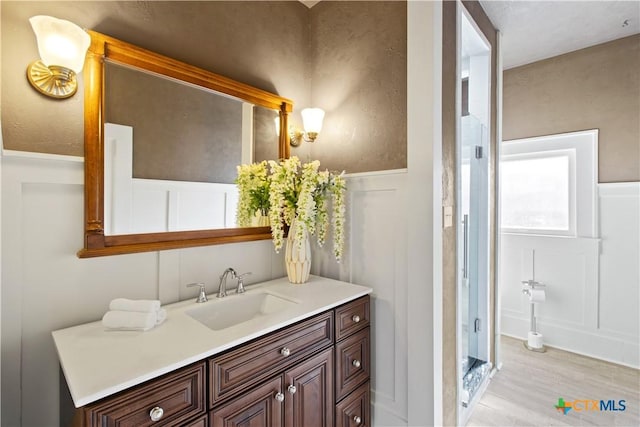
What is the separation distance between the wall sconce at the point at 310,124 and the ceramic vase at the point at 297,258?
0.62 m

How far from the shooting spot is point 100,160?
1.19 m

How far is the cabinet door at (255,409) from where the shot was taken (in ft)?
3.24

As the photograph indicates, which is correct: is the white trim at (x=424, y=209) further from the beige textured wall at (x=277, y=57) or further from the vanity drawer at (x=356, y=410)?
the vanity drawer at (x=356, y=410)

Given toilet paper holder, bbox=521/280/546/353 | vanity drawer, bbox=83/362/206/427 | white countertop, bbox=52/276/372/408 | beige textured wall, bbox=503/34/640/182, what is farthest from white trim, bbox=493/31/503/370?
vanity drawer, bbox=83/362/206/427

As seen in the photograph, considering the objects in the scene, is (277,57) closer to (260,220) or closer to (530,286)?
(260,220)

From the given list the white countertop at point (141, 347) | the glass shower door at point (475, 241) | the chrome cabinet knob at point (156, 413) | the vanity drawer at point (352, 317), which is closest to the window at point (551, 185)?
the glass shower door at point (475, 241)

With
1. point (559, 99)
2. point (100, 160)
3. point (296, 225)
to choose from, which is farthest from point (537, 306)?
point (100, 160)

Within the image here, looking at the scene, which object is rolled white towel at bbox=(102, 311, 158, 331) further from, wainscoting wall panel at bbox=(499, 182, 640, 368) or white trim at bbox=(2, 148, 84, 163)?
wainscoting wall panel at bbox=(499, 182, 640, 368)

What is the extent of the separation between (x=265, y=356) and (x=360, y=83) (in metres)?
1.52

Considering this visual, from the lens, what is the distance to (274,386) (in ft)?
3.71

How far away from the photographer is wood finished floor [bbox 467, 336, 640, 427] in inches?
74.6

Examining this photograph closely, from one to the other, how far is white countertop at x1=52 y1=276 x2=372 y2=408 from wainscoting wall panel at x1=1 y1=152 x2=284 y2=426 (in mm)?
99

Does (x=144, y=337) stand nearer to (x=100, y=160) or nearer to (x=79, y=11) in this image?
(x=100, y=160)

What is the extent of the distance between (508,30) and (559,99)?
2.94ft
